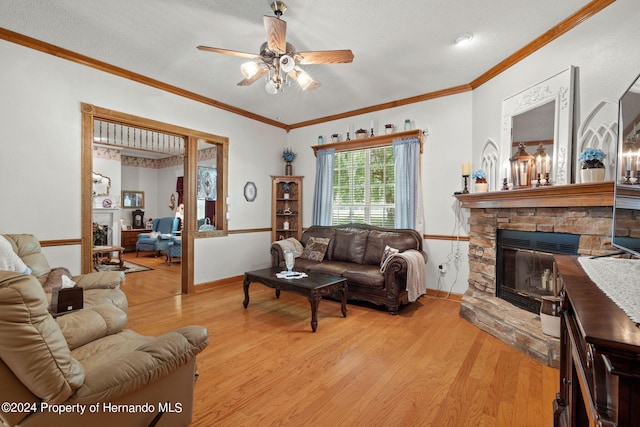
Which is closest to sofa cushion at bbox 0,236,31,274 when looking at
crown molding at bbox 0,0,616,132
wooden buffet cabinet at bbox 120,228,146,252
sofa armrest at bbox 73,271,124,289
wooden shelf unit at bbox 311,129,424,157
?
sofa armrest at bbox 73,271,124,289

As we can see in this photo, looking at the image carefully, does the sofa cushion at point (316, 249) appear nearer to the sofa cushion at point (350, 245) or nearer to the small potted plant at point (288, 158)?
the sofa cushion at point (350, 245)

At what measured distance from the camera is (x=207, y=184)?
6.77 metres

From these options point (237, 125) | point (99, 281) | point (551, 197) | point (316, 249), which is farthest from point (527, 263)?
point (237, 125)

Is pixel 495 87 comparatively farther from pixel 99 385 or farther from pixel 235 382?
pixel 99 385

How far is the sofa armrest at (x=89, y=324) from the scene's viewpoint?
1.66 m

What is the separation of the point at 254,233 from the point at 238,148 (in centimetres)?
150

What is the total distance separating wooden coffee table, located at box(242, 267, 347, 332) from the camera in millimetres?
Result: 3010

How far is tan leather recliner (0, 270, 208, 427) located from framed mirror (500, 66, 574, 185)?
10.4ft

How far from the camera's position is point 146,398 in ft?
4.38

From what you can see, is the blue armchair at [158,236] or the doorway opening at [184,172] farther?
the blue armchair at [158,236]

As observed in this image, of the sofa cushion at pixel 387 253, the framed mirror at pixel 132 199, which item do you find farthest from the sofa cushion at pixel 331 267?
the framed mirror at pixel 132 199

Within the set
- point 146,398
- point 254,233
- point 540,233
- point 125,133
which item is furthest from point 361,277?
point 125,133

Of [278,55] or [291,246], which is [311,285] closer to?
[291,246]

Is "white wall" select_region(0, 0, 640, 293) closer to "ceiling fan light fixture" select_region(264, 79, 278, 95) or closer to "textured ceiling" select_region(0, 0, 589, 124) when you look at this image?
"textured ceiling" select_region(0, 0, 589, 124)
